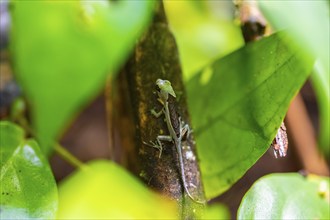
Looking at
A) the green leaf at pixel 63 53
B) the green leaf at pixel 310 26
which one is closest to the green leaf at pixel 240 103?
the green leaf at pixel 310 26

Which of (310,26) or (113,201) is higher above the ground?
(310,26)

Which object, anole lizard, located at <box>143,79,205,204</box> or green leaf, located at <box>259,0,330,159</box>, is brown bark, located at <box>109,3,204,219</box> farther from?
green leaf, located at <box>259,0,330,159</box>

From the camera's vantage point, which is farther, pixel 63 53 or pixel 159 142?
pixel 159 142

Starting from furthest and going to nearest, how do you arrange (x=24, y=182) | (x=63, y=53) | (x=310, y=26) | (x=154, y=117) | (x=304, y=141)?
(x=304, y=141) < (x=154, y=117) < (x=24, y=182) < (x=310, y=26) < (x=63, y=53)

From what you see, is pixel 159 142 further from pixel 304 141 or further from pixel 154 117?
pixel 304 141

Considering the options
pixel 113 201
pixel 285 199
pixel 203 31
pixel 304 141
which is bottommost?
pixel 304 141

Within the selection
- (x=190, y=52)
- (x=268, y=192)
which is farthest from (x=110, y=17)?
(x=190, y=52)

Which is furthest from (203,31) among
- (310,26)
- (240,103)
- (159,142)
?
(310,26)
